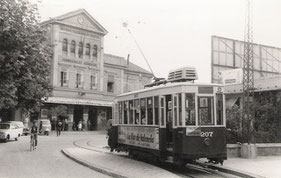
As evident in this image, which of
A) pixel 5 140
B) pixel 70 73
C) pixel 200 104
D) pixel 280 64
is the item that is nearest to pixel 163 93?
pixel 200 104

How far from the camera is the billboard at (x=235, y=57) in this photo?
30.4m

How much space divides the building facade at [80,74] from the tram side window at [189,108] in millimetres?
30686

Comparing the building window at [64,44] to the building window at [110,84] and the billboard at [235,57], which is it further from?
the billboard at [235,57]

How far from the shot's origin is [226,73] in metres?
30.3

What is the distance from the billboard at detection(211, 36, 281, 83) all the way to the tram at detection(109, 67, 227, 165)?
53.4ft

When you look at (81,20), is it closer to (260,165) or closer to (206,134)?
(260,165)

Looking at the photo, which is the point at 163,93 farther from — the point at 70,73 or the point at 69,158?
the point at 70,73

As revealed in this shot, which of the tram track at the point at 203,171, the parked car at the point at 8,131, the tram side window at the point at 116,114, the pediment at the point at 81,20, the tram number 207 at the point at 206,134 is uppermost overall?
the pediment at the point at 81,20

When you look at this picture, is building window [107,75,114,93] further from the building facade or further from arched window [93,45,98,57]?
arched window [93,45,98,57]

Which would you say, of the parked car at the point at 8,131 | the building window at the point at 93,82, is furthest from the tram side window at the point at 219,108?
the building window at the point at 93,82

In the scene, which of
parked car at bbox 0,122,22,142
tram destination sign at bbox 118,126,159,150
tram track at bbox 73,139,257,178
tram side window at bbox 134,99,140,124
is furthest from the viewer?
parked car at bbox 0,122,22,142

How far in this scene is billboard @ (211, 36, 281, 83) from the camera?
30422 mm

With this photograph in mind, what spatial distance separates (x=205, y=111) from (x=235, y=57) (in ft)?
67.2

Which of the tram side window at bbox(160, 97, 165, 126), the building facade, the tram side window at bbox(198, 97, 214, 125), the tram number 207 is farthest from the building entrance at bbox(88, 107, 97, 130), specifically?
the tram number 207
